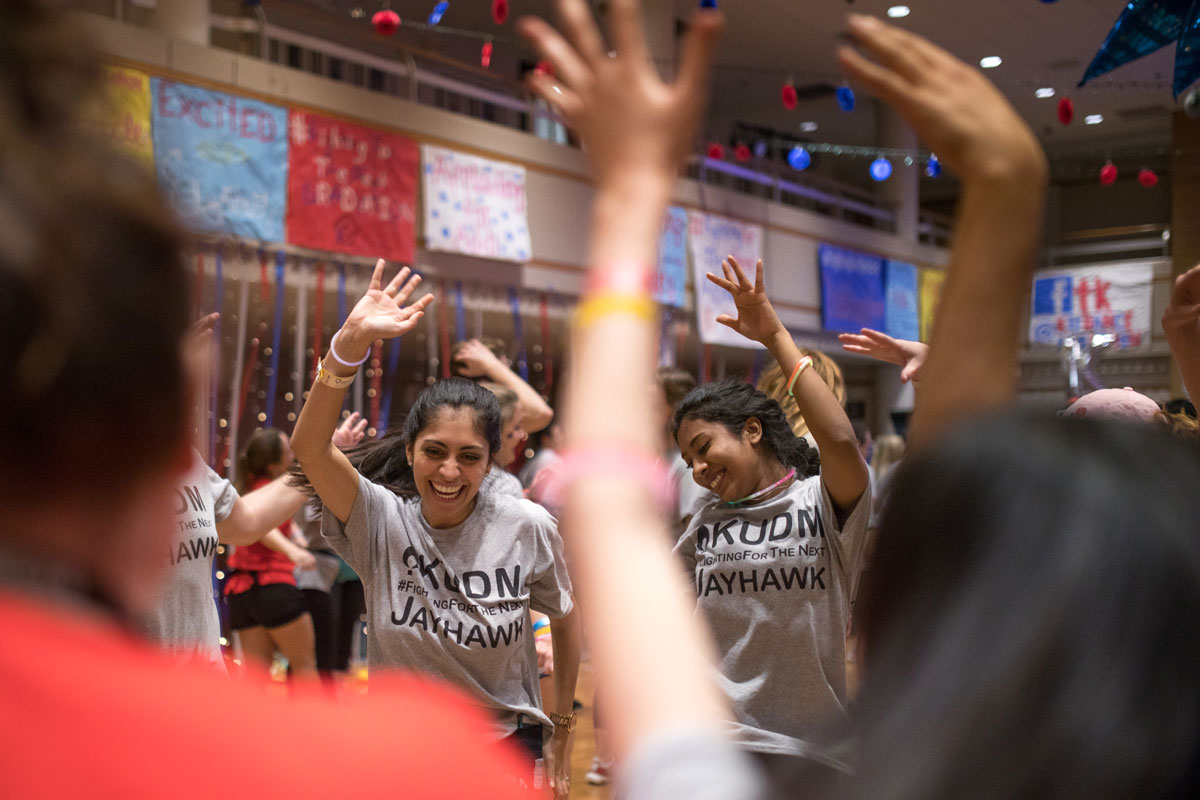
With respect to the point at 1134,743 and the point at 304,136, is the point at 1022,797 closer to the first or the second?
the point at 1134,743

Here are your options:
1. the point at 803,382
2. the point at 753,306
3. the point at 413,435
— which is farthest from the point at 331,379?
the point at 803,382

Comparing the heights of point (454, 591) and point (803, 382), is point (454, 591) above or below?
below

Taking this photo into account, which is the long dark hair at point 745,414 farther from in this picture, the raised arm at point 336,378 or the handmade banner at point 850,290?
the handmade banner at point 850,290

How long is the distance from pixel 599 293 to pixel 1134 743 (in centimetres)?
47

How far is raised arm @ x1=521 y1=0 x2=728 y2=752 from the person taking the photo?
735 mm

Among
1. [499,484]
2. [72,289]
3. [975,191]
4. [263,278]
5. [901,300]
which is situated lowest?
[499,484]

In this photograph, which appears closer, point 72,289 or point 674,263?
point 72,289

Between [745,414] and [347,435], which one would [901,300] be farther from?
[347,435]

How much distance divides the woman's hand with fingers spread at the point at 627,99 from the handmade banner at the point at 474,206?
6205 millimetres

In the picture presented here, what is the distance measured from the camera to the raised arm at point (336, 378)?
7.29 ft

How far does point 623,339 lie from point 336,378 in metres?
1.58

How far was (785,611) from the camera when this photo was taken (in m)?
2.42

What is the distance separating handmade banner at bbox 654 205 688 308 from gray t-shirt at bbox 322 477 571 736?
6.18 m

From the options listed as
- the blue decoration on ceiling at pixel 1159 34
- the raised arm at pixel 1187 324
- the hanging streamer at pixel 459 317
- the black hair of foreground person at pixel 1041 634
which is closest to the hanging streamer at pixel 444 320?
the hanging streamer at pixel 459 317
